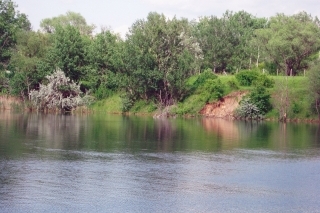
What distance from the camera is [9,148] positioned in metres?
47.3

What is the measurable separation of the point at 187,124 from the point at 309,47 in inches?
1159

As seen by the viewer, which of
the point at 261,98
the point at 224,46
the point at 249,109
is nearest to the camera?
the point at 261,98

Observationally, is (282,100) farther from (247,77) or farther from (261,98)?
(247,77)

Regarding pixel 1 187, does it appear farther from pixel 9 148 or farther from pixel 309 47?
pixel 309 47

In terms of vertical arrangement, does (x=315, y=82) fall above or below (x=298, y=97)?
above

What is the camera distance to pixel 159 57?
302 ft

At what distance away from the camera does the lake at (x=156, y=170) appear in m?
29.8

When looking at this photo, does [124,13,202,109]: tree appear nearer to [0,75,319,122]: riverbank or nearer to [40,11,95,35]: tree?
[0,75,319,122]: riverbank

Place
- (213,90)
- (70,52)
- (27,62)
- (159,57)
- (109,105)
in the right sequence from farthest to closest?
(109,105)
(70,52)
(27,62)
(159,57)
(213,90)

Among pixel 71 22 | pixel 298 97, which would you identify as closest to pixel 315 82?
pixel 298 97

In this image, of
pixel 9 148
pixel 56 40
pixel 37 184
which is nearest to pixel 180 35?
pixel 56 40

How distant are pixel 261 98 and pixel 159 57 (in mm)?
16757

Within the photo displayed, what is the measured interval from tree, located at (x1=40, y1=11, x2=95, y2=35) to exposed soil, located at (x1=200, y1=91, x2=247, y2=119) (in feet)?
231

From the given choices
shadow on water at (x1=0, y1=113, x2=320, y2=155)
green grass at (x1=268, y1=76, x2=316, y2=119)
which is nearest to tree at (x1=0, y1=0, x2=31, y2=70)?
shadow on water at (x1=0, y1=113, x2=320, y2=155)
